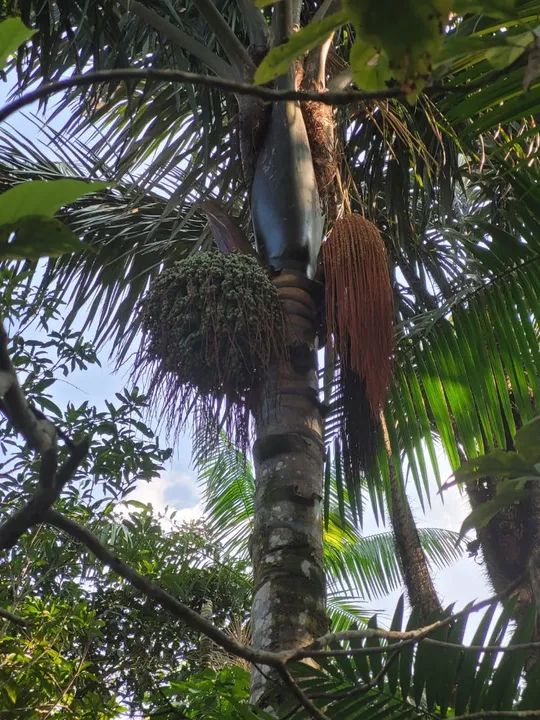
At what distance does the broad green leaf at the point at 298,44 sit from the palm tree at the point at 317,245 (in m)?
0.12

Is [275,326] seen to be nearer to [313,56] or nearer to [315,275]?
[315,275]

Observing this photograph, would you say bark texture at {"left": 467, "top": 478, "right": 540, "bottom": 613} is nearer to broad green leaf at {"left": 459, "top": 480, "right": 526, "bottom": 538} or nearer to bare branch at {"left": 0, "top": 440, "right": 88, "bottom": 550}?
broad green leaf at {"left": 459, "top": 480, "right": 526, "bottom": 538}

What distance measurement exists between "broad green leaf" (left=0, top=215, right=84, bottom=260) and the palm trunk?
1.21 meters

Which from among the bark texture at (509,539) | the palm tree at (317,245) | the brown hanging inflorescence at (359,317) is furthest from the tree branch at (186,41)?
the bark texture at (509,539)

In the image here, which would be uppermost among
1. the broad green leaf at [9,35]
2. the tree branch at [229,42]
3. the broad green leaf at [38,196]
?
the tree branch at [229,42]

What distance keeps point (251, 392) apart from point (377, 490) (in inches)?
32.3

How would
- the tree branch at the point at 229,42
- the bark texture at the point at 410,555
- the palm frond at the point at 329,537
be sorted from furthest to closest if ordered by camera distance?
the palm frond at the point at 329,537
the bark texture at the point at 410,555
the tree branch at the point at 229,42

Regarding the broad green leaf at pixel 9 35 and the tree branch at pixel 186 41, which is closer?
the broad green leaf at pixel 9 35

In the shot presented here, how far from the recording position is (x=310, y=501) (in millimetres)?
1985

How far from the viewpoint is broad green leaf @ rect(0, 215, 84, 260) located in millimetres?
547

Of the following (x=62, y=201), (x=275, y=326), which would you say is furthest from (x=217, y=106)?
(x=62, y=201)

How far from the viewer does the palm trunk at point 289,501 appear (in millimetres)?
1759

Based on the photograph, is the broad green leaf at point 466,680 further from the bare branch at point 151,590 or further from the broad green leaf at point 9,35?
the broad green leaf at point 9,35

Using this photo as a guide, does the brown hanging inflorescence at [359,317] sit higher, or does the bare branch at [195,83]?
the brown hanging inflorescence at [359,317]
